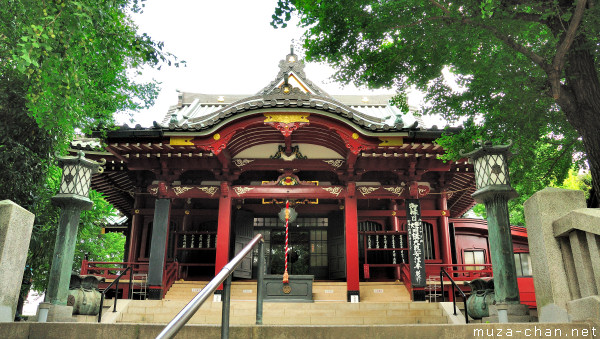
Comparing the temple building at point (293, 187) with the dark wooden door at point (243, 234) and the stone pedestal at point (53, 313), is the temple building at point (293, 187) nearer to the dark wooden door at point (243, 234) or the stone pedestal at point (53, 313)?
the dark wooden door at point (243, 234)

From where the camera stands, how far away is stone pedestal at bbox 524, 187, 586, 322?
179 inches

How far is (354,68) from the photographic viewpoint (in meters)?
7.38

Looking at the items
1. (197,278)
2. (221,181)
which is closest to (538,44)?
(221,181)

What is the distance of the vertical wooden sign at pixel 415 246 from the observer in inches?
425

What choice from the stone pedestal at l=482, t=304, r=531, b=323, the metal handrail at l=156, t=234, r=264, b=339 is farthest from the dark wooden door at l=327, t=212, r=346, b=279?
the metal handrail at l=156, t=234, r=264, b=339

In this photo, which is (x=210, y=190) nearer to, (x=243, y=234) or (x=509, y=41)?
(x=243, y=234)

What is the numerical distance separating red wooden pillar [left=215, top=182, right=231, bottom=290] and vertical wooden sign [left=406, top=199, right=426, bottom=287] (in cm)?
480

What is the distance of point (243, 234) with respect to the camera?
13312 mm

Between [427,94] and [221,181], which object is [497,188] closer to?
[427,94]

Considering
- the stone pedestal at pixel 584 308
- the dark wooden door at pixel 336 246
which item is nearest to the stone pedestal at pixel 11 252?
the stone pedestal at pixel 584 308

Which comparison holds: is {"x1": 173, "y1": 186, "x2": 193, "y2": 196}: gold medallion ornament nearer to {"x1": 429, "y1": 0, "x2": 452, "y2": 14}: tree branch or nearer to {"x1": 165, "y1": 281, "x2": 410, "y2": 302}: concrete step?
{"x1": 165, "y1": 281, "x2": 410, "y2": 302}: concrete step

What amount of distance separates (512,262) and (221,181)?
315 inches

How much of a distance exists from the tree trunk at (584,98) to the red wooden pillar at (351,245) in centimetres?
625

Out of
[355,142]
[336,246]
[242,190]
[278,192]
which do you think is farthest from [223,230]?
[355,142]
